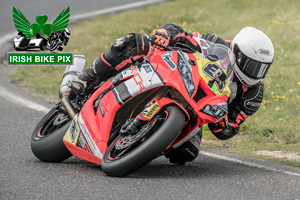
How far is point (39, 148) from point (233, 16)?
9.59m

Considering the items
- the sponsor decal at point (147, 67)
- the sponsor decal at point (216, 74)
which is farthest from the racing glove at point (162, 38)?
the sponsor decal at point (216, 74)

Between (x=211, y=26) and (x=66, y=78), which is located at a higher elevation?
(x=66, y=78)

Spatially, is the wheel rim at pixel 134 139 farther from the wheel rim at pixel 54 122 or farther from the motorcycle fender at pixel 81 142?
the wheel rim at pixel 54 122

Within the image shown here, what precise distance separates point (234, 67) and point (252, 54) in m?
0.25

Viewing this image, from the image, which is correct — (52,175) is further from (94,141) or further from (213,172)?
(213,172)

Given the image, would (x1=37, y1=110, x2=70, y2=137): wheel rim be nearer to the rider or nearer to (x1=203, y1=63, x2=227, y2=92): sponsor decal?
the rider

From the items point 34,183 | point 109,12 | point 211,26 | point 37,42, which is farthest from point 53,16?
point 34,183

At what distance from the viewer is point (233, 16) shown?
49.0 feet

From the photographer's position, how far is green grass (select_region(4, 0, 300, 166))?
25.9 ft

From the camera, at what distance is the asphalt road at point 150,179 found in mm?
4898

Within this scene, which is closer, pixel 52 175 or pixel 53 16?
pixel 52 175

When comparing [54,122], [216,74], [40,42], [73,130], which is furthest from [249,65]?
[40,42]

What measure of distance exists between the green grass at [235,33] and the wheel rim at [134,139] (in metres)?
1.84

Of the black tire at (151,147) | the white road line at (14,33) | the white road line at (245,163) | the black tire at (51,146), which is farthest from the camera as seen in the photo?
the white road line at (14,33)
